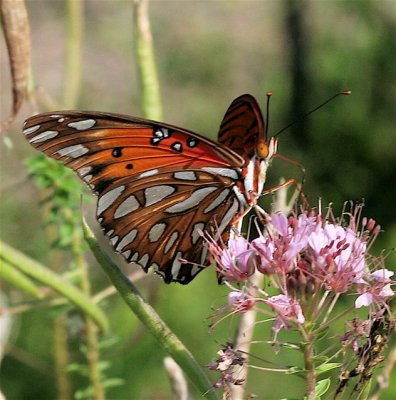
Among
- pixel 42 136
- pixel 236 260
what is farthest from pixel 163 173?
pixel 236 260

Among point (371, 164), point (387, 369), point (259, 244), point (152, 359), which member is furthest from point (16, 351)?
point (371, 164)

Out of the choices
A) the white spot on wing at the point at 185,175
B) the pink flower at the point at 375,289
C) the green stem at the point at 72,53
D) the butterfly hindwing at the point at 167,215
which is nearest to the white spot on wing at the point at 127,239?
the butterfly hindwing at the point at 167,215

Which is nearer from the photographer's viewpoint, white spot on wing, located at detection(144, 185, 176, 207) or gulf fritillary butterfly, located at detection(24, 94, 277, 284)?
gulf fritillary butterfly, located at detection(24, 94, 277, 284)

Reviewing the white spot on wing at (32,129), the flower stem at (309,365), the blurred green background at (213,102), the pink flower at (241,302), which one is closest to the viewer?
the flower stem at (309,365)

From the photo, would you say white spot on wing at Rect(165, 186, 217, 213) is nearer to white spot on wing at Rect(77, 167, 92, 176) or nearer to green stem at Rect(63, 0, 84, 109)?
white spot on wing at Rect(77, 167, 92, 176)

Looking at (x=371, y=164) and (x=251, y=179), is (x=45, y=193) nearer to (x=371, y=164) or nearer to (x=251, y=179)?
(x=251, y=179)

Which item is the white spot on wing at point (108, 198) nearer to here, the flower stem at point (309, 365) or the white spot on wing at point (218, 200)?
the white spot on wing at point (218, 200)

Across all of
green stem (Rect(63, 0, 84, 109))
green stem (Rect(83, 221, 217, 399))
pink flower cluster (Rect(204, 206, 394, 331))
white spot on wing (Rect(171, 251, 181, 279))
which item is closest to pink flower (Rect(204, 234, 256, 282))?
pink flower cluster (Rect(204, 206, 394, 331))

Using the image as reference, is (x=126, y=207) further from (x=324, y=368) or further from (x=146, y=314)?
(x=324, y=368)
